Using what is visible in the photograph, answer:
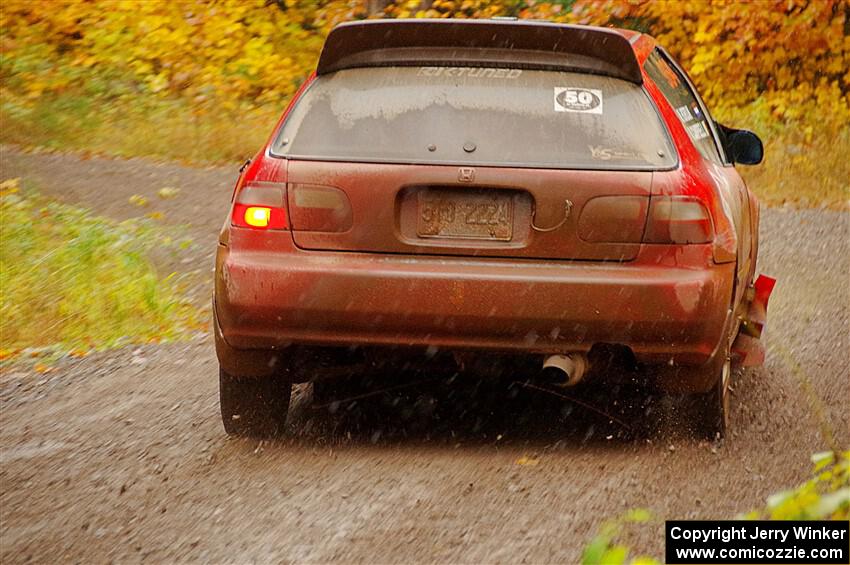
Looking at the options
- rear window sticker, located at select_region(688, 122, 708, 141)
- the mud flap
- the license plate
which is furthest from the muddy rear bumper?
the mud flap

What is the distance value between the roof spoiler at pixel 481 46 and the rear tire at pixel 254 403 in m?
1.32

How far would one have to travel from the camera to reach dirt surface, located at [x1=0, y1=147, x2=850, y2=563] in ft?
14.6

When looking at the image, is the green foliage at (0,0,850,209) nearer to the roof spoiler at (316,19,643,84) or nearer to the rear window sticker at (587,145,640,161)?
the roof spoiler at (316,19,643,84)

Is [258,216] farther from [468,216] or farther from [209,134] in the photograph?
[209,134]

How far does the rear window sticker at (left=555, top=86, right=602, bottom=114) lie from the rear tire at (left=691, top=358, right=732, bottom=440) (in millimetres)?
1222

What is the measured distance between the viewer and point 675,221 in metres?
5.16

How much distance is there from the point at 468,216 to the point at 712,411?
4.68 feet

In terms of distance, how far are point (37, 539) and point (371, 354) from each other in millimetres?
1526

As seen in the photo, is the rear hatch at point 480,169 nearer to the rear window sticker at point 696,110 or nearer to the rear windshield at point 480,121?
the rear windshield at point 480,121

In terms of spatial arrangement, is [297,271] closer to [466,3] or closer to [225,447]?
[225,447]

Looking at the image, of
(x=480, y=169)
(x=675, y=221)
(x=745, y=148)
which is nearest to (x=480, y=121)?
(x=480, y=169)

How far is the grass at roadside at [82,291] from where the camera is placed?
28.9 feet

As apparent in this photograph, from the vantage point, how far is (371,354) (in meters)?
5.46

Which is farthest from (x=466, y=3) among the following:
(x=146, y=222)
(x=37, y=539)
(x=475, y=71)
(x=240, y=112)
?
(x=37, y=539)
